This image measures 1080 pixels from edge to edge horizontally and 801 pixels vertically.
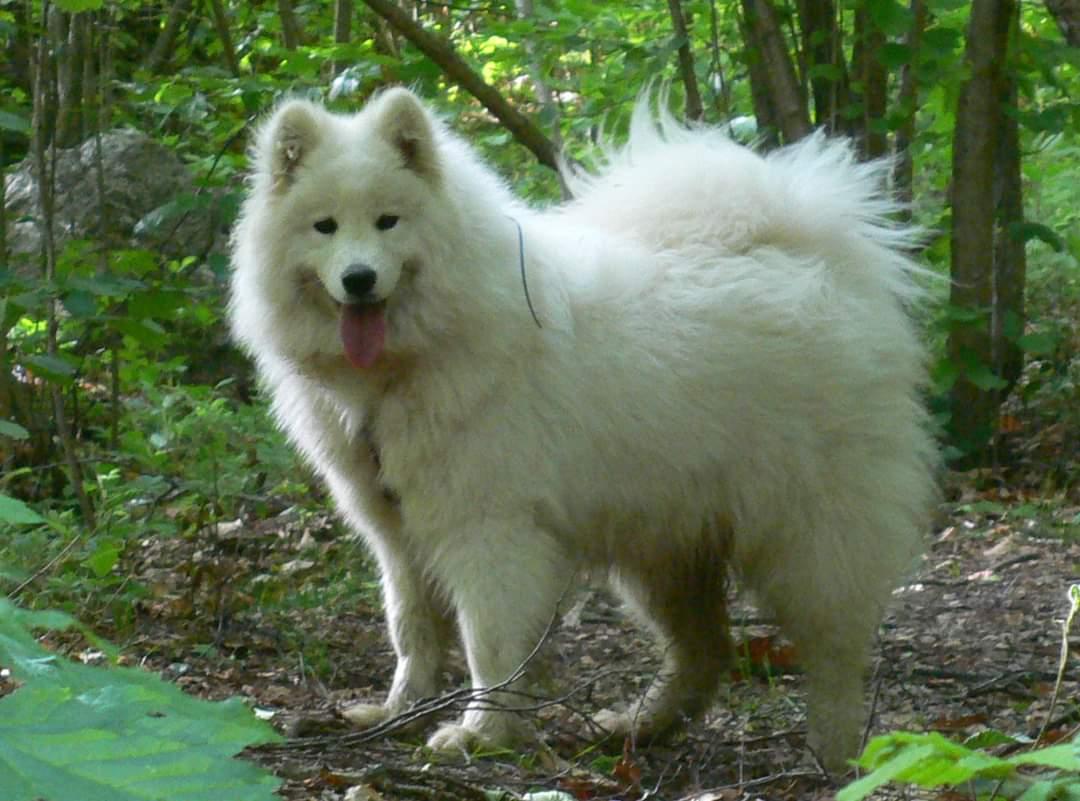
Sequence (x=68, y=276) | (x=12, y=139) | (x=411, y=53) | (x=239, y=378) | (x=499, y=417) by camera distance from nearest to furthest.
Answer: (x=499, y=417), (x=68, y=276), (x=411, y=53), (x=239, y=378), (x=12, y=139)

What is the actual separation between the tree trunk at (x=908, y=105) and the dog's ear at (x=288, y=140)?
3212 millimetres

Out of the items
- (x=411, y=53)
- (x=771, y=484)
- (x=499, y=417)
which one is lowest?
(x=771, y=484)

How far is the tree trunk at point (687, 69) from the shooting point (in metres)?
7.23

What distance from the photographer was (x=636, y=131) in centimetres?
522

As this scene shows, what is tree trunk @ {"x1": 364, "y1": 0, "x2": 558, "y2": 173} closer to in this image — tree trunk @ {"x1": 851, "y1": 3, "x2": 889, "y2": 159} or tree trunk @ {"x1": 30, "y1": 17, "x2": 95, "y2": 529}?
tree trunk @ {"x1": 30, "y1": 17, "x2": 95, "y2": 529}

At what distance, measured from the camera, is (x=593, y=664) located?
5.64m

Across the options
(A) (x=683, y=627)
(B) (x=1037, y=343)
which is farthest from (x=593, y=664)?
(B) (x=1037, y=343)

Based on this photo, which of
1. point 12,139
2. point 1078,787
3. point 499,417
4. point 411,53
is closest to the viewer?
point 1078,787

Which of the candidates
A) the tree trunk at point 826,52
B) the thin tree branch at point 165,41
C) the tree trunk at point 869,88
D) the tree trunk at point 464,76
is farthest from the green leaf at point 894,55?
the thin tree branch at point 165,41

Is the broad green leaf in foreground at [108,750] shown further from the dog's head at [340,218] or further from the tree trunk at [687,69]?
the tree trunk at [687,69]

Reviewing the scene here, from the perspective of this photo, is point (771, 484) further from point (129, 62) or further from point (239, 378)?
point (129, 62)

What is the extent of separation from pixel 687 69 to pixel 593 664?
3428 mm

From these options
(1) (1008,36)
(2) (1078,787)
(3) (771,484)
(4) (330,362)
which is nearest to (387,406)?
(4) (330,362)

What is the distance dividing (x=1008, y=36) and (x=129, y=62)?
814cm
